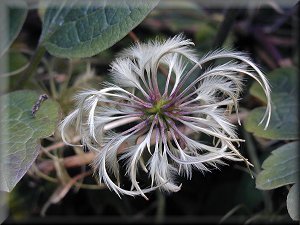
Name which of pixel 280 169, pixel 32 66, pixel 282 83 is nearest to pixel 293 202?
pixel 280 169

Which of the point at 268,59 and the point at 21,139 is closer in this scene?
the point at 21,139

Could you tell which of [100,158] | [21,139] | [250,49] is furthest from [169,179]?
[250,49]

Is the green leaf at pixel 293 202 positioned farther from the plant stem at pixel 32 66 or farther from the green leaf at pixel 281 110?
the plant stem at pixel 32 66

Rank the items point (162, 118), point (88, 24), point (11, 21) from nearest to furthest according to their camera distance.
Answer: point (162, 118)
point (88, 24)
point (11, 21)

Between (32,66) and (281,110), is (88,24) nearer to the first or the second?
(32,66)

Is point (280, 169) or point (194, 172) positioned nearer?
point (280, 169)

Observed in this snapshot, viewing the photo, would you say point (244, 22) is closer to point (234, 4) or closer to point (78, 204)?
point (234, 4)

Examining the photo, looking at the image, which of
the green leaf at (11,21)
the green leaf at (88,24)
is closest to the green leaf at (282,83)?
the green leaf at (88,24)
